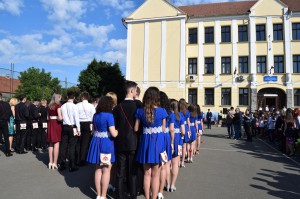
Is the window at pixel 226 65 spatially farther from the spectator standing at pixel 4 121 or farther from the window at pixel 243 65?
the spectator standing at pixel 4 121

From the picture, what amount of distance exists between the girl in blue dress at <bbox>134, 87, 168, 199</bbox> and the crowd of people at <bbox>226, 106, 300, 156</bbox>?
304 inches

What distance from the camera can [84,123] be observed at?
24.6 feet

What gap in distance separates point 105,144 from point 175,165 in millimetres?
1627

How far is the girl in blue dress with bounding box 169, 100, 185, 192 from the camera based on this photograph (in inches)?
221

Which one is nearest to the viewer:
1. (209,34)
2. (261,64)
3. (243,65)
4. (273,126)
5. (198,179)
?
(198,179)

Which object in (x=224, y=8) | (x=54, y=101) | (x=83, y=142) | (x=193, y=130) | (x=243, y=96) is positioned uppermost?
(x=224, y=8)

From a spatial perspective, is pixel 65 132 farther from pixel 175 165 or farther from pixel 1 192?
pixel 175 165

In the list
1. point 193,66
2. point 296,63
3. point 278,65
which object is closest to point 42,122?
point 193,66

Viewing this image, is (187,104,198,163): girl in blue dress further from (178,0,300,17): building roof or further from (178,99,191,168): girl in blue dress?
(178,0,300,17): building roof

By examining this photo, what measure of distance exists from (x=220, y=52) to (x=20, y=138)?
23.5 meters

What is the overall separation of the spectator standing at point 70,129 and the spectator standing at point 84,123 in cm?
30

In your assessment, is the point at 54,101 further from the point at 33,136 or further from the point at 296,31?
the point at 296,31

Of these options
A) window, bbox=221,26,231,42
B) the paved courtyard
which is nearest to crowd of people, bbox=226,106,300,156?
the paved courtyard

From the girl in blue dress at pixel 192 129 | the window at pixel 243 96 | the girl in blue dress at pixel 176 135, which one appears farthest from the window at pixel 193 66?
the girl in blue dress at pixel 176 135
